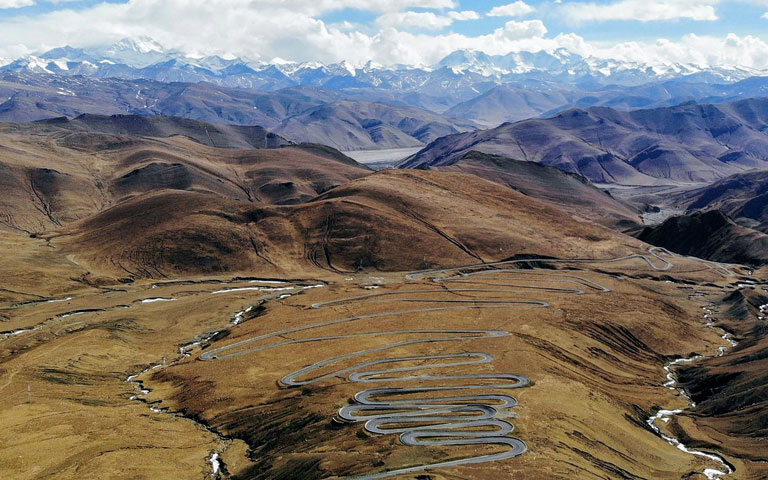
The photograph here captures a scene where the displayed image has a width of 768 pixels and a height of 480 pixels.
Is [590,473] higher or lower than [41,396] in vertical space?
higher

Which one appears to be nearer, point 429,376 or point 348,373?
point 429,376

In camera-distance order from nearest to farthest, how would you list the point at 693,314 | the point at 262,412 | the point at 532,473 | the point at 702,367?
the point at 532,473, the point at 262,412, the point at 702,367, the point at 693,314

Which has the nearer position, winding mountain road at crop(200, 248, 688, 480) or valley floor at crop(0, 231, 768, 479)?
valley floor at crop(0, 231, 768, 479)

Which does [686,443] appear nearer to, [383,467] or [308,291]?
[383,467]

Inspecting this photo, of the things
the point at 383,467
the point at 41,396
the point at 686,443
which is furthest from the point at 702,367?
the point at 41,396

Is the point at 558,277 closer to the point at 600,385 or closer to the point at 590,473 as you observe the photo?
the point at 600,385

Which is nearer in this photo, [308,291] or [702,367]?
[702,367]

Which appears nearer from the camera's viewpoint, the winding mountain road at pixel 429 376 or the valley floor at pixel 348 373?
the valley floor at pixel 348 373

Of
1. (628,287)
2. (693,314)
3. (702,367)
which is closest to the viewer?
(702,367)

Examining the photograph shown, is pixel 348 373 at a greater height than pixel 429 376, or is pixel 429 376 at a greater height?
pixel 429 376

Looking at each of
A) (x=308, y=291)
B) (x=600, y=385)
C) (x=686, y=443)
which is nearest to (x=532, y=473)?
(x=686, y=443)
